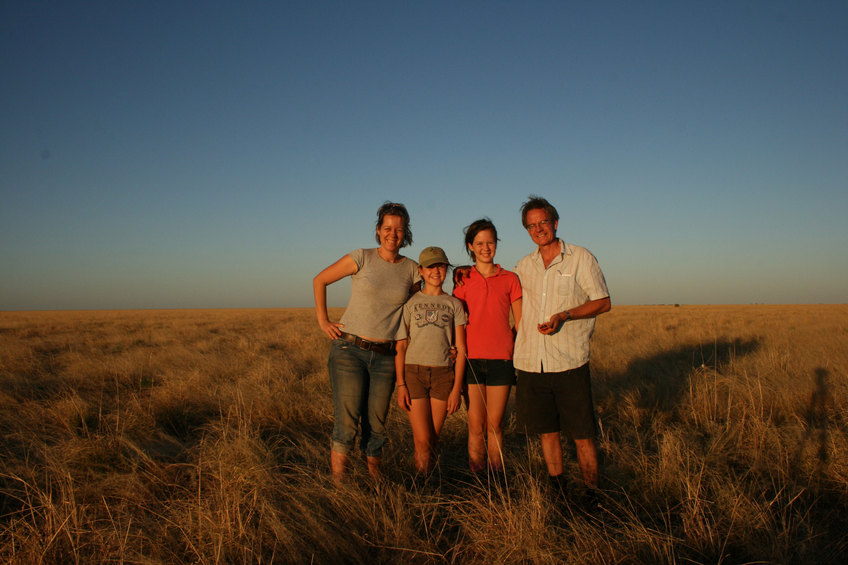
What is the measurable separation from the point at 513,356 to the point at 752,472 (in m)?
1.98

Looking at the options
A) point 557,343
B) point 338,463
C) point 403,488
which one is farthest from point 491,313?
point 338,463

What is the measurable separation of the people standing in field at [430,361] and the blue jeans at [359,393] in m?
0.15

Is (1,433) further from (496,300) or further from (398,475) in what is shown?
(496,300)

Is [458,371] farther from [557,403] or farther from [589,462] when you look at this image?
[589,462]

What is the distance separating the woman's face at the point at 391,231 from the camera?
10.7 ft

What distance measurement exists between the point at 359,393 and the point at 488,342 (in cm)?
99

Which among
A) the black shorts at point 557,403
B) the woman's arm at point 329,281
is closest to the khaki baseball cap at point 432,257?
the woman's arm at point 329,281

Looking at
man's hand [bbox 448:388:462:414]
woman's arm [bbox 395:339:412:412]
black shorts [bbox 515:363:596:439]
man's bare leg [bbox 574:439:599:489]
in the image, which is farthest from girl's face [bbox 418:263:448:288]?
man's bare leg [bbox 574:439:599:489]

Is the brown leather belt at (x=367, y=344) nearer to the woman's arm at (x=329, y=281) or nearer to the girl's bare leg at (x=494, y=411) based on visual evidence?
the woman's arm at (x=329, y=281)

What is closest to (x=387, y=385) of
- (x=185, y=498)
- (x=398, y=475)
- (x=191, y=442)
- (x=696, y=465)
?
(x=398, y=475)

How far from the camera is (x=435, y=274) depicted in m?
3.38

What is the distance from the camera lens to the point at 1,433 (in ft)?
14.6

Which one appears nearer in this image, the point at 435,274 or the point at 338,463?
the point at 338,463

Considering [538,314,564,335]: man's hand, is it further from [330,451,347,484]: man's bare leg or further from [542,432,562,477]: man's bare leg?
[330,451,347,484]: man's bare leg
